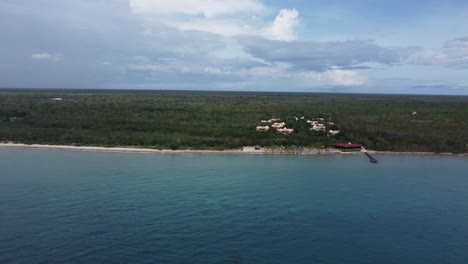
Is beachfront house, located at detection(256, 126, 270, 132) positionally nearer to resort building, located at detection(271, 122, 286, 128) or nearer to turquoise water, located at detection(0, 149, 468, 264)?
resort building, located at detection(271, 122, 286, 128)

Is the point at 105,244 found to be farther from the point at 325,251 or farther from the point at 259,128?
the point at 259,128

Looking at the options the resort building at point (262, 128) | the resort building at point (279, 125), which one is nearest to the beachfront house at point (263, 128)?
the resort building at point (262, 128)

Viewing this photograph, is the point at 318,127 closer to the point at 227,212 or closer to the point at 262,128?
the point at 262,128

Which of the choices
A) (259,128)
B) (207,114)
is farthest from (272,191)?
(207,114)

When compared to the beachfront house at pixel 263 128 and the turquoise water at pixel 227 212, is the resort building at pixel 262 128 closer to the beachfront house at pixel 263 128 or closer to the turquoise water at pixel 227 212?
the beachfront house at pixel 263 128

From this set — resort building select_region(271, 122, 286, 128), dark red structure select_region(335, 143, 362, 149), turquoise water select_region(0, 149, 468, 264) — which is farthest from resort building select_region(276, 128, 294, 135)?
turquoise water select_region(0, 149, 468, 264)

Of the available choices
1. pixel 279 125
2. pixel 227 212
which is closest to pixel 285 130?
pixel 279 125

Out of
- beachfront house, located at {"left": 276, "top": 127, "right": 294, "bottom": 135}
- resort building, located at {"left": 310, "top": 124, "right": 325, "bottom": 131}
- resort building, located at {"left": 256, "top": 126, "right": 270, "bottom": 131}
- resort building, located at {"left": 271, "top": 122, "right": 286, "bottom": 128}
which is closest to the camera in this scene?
beachfront house, located at {"left": 276, "top": 127, "right": 294, "bottom": 135}

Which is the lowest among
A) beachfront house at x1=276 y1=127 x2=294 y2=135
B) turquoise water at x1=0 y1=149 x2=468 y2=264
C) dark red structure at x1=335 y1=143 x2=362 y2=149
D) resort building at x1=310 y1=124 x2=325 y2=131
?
turquoise water at x1=0 y1=149 x2=468 y2=264
